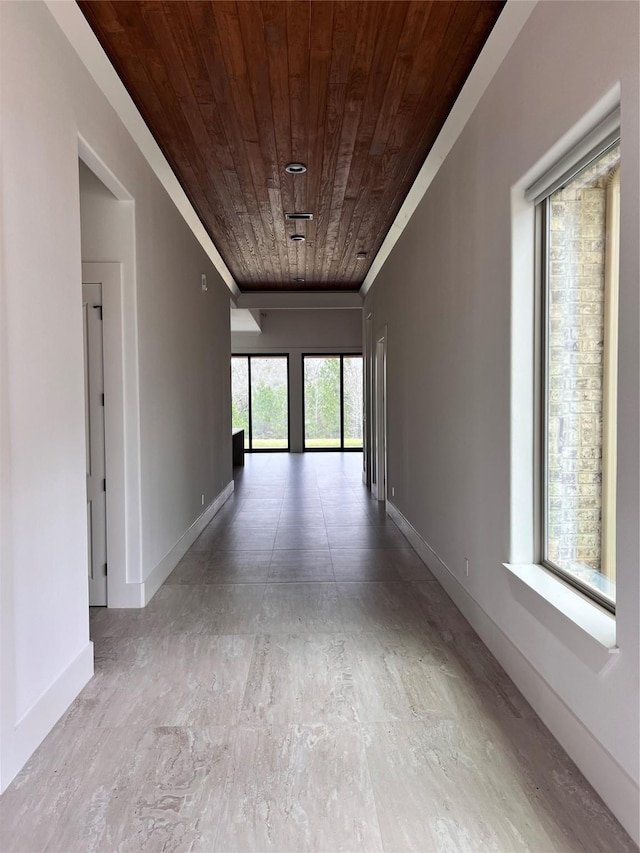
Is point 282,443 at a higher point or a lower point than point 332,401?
lower

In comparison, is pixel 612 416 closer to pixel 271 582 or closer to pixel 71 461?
pixel 71 461

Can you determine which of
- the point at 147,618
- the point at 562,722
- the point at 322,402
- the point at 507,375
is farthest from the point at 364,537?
the point at 322,402

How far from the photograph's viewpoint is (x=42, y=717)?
7.75 feet

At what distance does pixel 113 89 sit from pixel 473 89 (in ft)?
6.19

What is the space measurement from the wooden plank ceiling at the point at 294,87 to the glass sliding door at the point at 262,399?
923cm

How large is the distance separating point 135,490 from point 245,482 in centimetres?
625

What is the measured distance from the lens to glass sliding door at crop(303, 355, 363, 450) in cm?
1492

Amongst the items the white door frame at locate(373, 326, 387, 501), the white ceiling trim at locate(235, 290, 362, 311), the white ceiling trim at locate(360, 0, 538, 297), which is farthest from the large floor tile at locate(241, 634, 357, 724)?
the white ceiling trim at locate(235, 290, 362, 311)

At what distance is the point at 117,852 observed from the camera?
176 centimetres

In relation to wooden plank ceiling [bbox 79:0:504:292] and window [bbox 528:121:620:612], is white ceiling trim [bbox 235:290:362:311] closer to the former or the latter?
wooden plank ceiling [bbox 79:0:504:292]

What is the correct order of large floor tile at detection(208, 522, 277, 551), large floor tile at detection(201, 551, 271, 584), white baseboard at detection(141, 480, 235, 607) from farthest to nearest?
large floor tile at detection(208, 522, 277, 551)
large floor tile at detection(201, 551, 271, 584)
white baseboard at detection(141, 480, 235, 607)

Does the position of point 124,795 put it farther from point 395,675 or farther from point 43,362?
point 43,362

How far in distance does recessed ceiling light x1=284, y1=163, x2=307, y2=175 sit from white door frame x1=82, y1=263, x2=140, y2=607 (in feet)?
5.25

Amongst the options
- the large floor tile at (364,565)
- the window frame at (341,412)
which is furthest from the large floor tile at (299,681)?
the window frame at (341,412)
